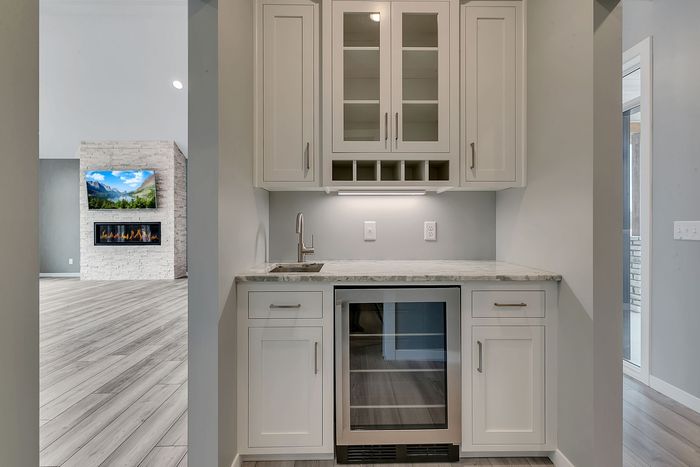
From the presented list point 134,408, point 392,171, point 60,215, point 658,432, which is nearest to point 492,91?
point 392,171

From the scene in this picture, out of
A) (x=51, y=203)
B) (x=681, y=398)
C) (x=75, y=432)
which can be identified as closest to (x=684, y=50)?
(x=681, y=398)

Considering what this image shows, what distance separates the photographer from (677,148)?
97.5 inches

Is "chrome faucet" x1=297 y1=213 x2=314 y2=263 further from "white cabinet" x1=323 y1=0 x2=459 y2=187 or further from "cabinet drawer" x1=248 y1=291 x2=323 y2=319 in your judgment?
"cabinet drawer" x1=248 y1=291 x2=323 y2=319

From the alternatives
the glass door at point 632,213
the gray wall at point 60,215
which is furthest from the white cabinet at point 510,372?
the gray wall at point 60,215

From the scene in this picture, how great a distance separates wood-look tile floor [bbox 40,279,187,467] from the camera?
6.55 feet

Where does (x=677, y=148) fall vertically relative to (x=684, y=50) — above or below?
below

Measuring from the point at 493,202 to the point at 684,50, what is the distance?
5.13 feet

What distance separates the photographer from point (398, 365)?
1.84m

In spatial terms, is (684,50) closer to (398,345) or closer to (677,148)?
(677,148)

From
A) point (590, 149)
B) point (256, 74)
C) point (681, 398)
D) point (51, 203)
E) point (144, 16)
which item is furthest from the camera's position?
point (51, 203)

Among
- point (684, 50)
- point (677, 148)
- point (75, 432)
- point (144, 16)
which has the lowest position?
point (75, 432)

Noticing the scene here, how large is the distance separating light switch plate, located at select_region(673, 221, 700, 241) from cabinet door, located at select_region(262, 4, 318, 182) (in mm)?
2386

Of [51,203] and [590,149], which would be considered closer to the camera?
[590,149]

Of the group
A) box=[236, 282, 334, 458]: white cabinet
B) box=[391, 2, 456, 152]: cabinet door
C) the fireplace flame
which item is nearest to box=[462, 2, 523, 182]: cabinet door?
box=[391, 2, 456, 152]: cabinet door
